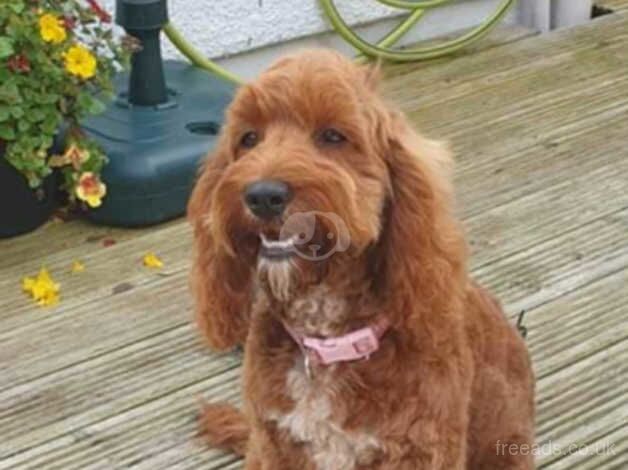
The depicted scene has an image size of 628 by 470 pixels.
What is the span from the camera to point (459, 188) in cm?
439

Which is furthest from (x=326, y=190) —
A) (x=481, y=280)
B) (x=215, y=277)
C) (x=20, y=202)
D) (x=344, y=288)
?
(x=20, y=202)

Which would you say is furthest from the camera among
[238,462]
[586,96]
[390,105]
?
[586,96]

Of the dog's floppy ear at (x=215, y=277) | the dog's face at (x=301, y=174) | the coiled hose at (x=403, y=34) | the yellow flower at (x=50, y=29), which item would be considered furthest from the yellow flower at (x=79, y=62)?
the dog's face at (x=301, y=174)

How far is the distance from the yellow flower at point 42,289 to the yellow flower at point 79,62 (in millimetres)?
526

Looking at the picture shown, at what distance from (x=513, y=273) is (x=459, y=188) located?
1.77 ft

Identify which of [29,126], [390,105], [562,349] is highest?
[390,105]

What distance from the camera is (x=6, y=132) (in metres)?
3.85

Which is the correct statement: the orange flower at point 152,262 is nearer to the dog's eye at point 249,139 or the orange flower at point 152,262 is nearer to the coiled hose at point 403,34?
the coiled hose at point 403,34

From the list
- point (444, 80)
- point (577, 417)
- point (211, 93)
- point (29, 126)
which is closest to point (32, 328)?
point (29, 126)

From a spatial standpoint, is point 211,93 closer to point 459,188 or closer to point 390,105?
point 459,188

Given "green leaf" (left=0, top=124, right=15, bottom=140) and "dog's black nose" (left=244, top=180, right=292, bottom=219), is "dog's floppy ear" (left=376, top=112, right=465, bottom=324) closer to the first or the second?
"dog's black nose" (left=244, top=180, right=292, bottom=219)

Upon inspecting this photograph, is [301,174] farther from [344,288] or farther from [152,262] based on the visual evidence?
[152,262]

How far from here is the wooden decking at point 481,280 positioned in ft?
10.7

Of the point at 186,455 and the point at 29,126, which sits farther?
the point at 29,126
